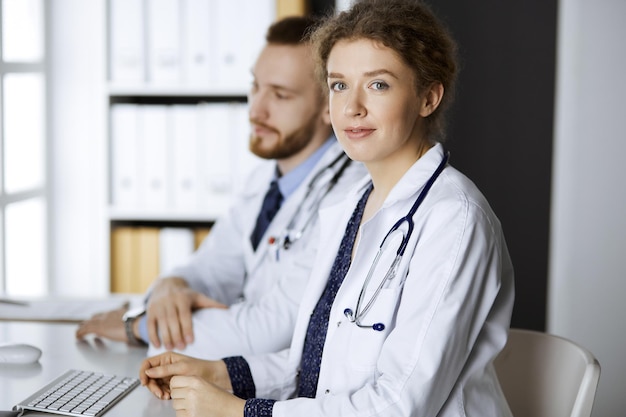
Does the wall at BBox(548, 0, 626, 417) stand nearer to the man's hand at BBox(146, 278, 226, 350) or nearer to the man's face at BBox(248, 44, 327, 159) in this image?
the man's face at BBox(248, 44, 327, 159)

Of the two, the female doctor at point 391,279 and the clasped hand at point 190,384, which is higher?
the female doctor at point 391,279

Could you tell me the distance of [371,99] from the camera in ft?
4.54

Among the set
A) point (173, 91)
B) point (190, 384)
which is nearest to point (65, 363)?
point (190, 384)

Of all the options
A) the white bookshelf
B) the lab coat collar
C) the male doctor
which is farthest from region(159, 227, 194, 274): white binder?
the lab coat collar

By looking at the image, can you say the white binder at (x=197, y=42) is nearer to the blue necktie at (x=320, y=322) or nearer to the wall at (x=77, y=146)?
the wall at (x=77, y=146)

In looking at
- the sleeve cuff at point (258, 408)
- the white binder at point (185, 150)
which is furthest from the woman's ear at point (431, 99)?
the white binder at point (185, 150)

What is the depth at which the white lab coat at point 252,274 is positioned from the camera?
1.68 m

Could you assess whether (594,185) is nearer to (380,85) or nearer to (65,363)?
(380,85)

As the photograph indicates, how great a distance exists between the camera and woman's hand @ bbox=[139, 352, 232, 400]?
1443mm

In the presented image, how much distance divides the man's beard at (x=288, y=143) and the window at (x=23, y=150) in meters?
1.13

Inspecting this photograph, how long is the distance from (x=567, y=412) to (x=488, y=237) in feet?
1.33

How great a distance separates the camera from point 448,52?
1.45 meters

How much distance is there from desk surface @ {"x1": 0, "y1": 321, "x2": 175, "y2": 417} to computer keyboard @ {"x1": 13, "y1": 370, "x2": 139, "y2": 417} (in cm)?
2

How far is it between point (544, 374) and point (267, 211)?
828 mm
